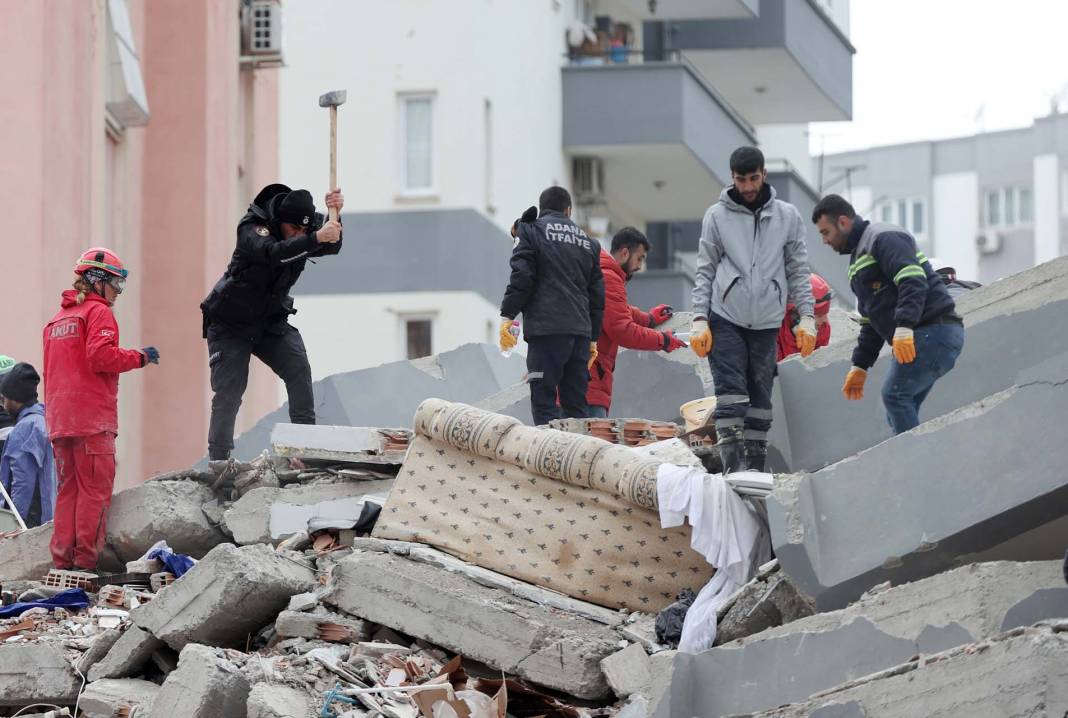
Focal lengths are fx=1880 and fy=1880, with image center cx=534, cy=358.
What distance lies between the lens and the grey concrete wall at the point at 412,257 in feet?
76.3

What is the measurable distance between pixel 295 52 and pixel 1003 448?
18140 mm

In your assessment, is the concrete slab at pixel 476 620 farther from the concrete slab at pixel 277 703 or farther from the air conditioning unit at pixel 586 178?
the air conditioning unit at pixel 586 178

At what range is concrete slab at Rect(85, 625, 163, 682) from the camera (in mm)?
8156

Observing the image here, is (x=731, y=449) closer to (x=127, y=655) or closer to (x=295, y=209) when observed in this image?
(x=295, y=209)

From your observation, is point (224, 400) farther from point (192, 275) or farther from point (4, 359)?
point (192, 275)

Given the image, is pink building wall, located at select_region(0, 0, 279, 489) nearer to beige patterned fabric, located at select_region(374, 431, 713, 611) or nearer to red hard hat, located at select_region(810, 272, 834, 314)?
red hard hat, located at select_region(810, 272, 834, 314)

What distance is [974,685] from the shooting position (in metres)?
5.82

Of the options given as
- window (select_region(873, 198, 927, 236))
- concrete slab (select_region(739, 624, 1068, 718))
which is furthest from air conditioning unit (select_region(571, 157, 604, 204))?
window (select_region(873, 198, 927, 236))

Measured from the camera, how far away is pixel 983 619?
6.36 meters

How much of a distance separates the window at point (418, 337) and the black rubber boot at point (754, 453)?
544 inches

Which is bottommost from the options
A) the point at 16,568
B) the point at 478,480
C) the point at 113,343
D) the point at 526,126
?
the point at 16,568

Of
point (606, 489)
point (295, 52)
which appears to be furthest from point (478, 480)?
point (295, 52)

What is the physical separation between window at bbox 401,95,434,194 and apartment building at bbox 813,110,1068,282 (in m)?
36.7

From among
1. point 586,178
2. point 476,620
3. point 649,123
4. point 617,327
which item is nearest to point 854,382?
point 617,327
